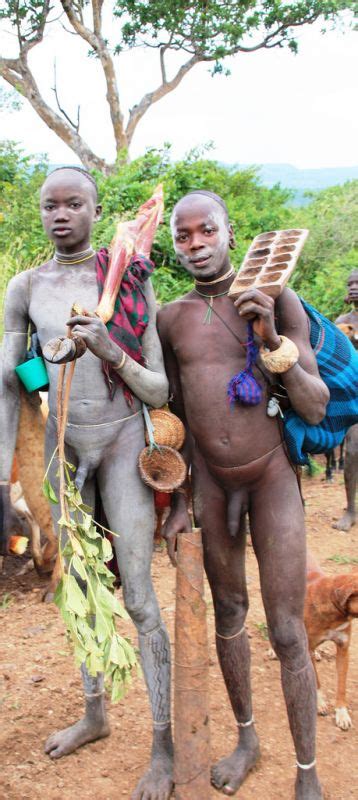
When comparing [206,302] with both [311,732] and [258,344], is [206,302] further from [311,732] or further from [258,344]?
[311,732]

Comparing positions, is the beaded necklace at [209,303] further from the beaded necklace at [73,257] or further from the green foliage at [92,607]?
the green foliage at [92,607]

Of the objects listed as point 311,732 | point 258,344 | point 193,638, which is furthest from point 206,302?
point 311,732

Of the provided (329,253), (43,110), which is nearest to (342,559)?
(329,253)

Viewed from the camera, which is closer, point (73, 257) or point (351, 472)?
point (73, 257)

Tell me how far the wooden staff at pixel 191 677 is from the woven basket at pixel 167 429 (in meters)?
0.36

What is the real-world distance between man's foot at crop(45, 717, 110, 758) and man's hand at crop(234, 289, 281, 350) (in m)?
1.80

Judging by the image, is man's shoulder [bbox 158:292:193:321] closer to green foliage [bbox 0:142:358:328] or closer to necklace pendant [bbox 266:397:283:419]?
necklace pendant [bbox 266:397:283:419]

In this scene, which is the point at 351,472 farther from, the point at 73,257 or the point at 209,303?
the point at 73,257

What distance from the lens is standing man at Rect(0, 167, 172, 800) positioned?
2.71m

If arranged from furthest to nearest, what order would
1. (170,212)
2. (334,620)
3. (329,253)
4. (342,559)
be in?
(329,253) → (170,212) → (342,559) → (334,620)

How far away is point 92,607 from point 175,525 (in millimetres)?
419

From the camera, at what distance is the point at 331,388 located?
108 inches

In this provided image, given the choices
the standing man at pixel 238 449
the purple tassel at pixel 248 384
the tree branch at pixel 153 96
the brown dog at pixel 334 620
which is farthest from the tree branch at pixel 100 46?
the purple tassel at pixel 248 384

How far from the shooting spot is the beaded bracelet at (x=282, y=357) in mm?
2368
